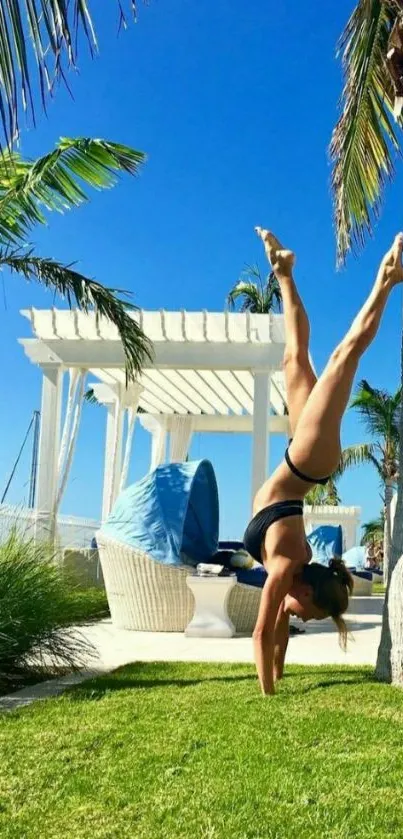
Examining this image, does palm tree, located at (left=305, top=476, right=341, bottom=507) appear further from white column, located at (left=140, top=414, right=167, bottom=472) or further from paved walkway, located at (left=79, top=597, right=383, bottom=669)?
paved walkway, located at (left=79, top=597, right=383, bottom=669)

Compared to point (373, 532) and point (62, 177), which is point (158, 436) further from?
point (373, 532)

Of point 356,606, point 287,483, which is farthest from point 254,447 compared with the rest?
point 287,483

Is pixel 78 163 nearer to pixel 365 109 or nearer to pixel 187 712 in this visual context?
pixel 365 109

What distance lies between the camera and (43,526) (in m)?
12.6

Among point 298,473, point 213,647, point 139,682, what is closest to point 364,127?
point 298,473

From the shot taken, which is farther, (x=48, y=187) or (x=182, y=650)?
(x=48, y=187)

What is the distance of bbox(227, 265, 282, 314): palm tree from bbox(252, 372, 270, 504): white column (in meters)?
11.6

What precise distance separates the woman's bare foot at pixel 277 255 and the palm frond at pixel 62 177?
3.75 meters

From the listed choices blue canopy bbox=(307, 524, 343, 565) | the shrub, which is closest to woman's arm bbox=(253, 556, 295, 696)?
the shrub

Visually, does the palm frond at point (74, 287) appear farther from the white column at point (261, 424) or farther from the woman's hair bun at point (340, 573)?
the woman's hair bun at point (340, 573)

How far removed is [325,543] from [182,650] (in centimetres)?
1062

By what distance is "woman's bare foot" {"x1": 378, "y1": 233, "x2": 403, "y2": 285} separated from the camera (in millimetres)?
4570

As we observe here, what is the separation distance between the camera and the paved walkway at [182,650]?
5387mm

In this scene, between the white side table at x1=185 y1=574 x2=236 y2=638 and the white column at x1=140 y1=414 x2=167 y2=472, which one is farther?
the white column at x1=140 y1=414 x2=167 y2=472
